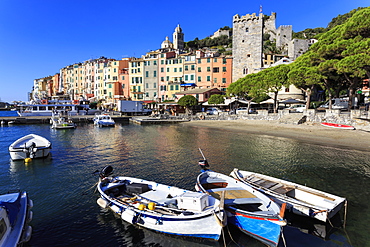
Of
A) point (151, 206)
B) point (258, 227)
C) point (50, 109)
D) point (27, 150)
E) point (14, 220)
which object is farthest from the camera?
point (50, 109)

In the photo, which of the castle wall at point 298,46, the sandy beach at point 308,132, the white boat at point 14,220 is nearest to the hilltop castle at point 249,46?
the castle wall at point 298,46

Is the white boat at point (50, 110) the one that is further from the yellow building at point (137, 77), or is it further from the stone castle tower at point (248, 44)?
the stone castle tower at point (248, 44)

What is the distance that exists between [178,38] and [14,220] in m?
155

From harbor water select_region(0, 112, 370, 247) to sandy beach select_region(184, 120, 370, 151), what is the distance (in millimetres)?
2328

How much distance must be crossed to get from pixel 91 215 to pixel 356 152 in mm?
23992

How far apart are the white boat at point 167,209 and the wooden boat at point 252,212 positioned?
84 centimetres

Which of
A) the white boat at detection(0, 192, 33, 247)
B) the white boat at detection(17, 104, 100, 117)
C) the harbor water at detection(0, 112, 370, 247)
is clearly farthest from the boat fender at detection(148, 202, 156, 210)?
the white boat at detection(17, 104, 100, 117)

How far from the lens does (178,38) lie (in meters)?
152

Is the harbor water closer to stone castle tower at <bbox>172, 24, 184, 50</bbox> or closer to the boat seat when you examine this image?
the boat seat

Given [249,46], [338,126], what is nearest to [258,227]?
[338,126]

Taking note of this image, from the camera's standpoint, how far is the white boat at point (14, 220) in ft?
25.3

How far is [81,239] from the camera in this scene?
9531mm

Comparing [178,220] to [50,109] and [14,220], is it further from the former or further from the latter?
[50,109]

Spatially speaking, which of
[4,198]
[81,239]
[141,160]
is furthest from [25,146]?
[81,239]
